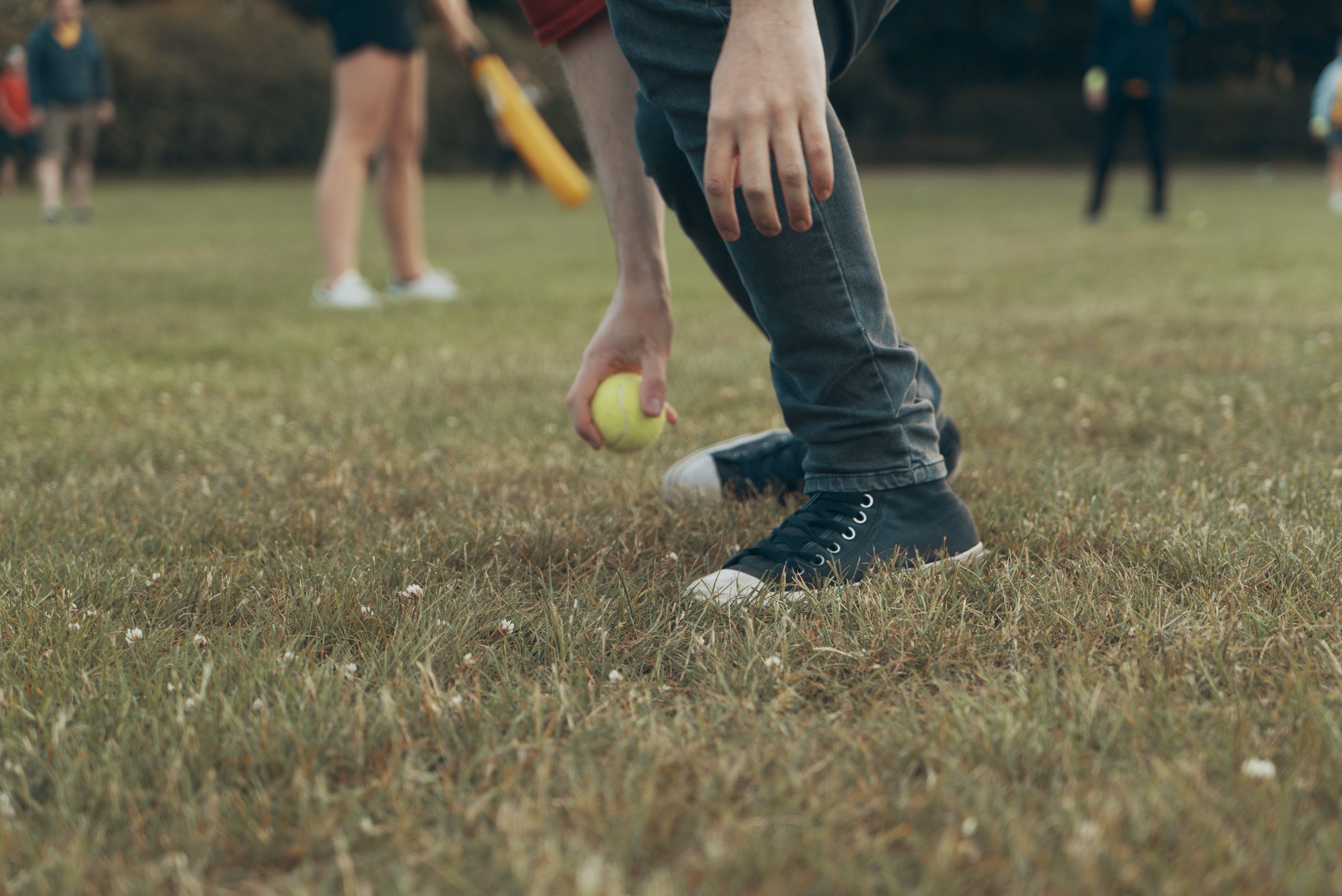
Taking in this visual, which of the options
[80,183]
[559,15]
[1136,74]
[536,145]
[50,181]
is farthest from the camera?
[80,183]

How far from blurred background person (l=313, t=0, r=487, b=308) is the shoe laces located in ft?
13.3

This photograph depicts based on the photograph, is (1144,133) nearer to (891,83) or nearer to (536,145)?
(536,145)

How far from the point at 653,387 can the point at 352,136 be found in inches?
153

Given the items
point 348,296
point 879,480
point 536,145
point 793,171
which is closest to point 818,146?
point 793,171

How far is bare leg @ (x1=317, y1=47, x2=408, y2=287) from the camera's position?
5344 mm

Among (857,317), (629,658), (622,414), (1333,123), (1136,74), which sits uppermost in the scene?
(1136,74)

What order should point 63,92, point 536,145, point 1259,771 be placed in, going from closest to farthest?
point 1259,771 → point 536,145 → point 63,92

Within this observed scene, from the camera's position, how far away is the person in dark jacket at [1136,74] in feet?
35.7

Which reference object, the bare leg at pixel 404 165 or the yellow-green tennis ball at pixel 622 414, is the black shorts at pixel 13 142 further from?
the yellow-green tennis ball at pixel 622 414

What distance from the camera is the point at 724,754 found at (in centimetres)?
125

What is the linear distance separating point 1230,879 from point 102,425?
3020 mm

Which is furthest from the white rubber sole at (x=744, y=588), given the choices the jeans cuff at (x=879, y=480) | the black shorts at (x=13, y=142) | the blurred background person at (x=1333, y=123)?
the black shorts at (x=13, y=142)

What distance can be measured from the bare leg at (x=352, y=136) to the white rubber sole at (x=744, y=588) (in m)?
4.19

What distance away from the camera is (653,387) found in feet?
6.90
